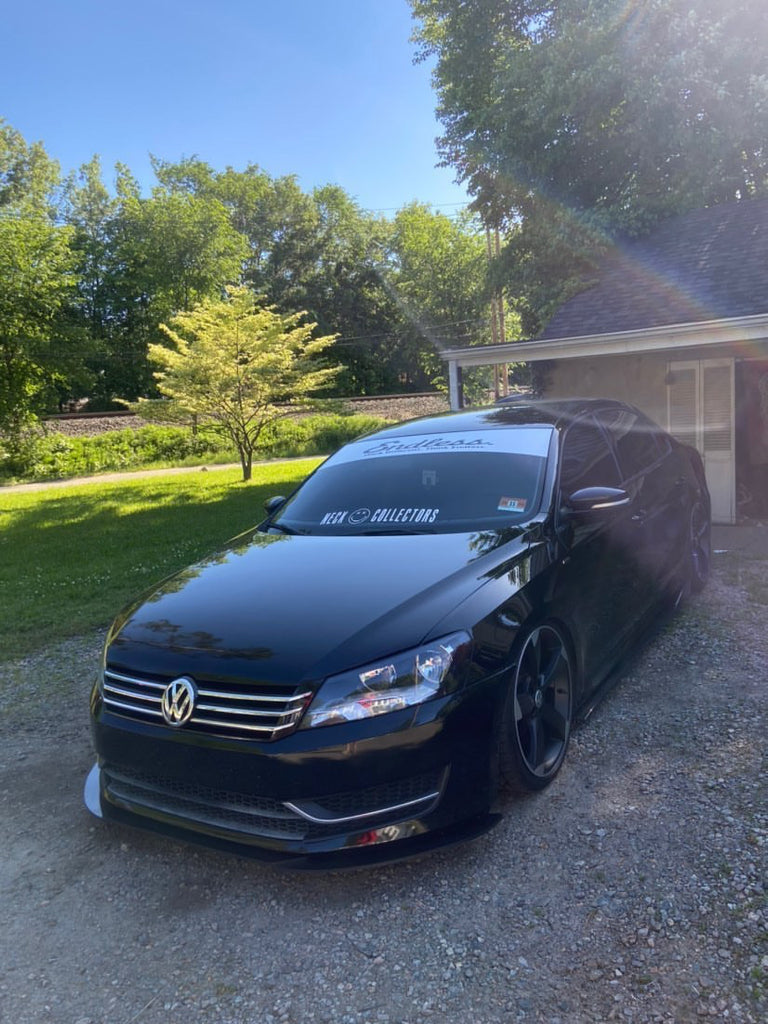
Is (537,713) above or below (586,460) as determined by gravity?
below

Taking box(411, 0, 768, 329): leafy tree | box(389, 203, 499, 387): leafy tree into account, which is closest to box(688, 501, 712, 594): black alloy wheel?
box(411, 0, 768, 329): leafy tree

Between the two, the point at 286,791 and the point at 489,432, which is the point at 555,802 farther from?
the point at 489,432

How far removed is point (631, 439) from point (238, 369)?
40.4 feet

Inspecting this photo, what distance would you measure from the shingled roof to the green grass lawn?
5031 millimetres

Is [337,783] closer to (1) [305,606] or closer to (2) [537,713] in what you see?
(1) [305,606]

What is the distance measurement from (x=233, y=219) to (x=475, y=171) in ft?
121

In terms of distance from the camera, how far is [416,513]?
373cm

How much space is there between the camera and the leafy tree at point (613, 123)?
44.7 feet

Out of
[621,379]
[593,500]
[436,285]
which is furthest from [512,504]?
[436,285]

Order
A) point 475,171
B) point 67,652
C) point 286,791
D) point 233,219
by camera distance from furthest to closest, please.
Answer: point 233,219 < point 475,171 < point 67,652 < point 286,791

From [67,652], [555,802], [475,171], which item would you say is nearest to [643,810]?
[555,802]

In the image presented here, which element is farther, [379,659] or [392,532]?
[392,532]

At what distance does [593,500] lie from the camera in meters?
3.55

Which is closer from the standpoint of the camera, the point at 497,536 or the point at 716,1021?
the point at 716,1021
